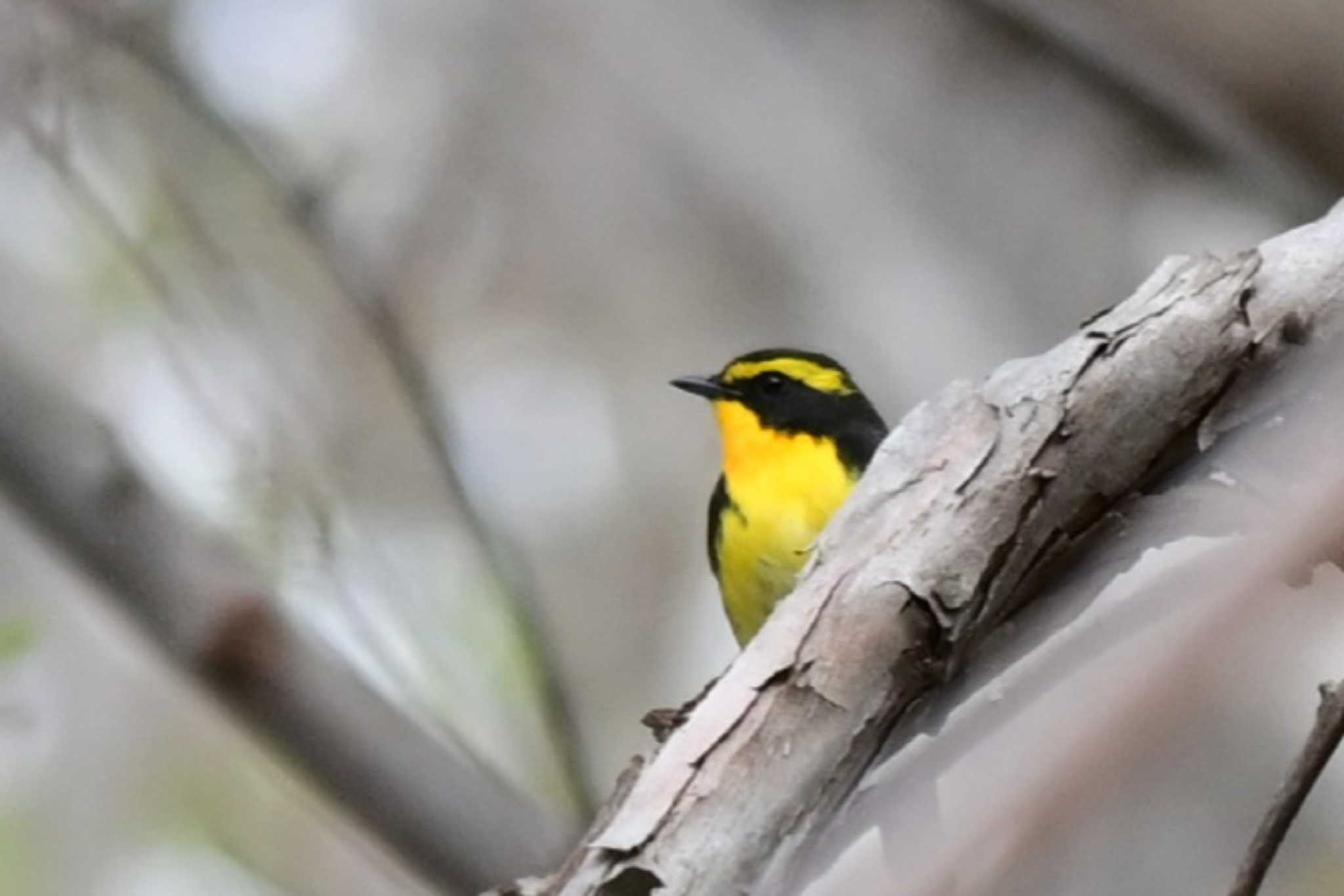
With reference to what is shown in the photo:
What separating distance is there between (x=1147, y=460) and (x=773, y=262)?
6.30ft

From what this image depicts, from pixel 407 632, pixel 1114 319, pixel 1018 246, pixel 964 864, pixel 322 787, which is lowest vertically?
pixel 964 864

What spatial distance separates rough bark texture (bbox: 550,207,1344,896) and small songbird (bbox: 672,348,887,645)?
82 centimetres

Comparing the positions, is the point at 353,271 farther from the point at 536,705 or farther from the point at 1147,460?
the point at 1147,460

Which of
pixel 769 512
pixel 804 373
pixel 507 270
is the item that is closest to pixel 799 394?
pixel 804 373

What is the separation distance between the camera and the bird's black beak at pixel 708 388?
2492 millimetres

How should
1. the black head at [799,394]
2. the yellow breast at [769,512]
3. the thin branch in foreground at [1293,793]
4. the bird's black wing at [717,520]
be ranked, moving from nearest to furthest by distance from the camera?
the thin branch in foreground at [1293,793] < the yellow breast at [769,512] < the bird's black wing at [717,520] < the black head at [799,394]

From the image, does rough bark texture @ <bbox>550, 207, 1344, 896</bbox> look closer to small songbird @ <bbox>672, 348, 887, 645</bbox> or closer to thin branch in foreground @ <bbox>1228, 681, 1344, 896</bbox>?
thin branch in foreground @ <bbox>1228, 681, 1344, 896</bbox>

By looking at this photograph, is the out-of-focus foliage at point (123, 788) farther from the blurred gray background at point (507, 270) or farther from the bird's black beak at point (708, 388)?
the bird's black beak at point (708, 388)

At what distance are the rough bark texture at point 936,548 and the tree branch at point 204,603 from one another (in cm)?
19

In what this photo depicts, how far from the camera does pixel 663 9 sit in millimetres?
3033

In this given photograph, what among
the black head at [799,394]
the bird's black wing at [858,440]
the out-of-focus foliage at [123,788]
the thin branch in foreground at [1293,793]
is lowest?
the thin branch in foreground at [1293,793]

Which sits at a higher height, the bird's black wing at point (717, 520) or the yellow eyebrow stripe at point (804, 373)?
the yellow eyebrow stripe at point (804, 373)

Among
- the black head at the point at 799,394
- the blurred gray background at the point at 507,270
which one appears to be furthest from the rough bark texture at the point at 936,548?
the black head at the point at 799,394

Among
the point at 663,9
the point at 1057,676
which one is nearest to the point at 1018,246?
the point at 663,9
